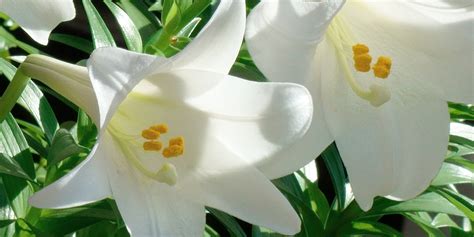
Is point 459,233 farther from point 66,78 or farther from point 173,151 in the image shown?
point 66,78

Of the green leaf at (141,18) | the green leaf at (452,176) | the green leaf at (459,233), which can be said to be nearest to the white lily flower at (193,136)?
the green leaf at (141,18)

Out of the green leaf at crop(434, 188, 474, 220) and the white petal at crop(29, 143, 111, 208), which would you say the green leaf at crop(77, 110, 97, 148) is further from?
the green leaf at crop(434, 188, 474, 220)

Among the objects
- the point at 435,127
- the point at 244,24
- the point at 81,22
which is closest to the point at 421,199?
the point at 435,127

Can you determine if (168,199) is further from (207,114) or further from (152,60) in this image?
(152,60)

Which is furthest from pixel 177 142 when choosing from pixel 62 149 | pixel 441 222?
pixel 441 222

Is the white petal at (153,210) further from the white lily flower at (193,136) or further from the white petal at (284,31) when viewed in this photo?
the white petal at (284,31)
